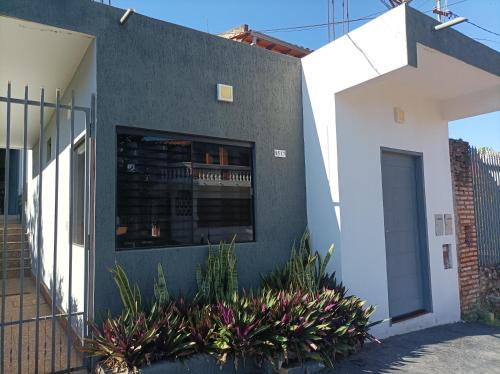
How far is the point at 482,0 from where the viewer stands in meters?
6.87

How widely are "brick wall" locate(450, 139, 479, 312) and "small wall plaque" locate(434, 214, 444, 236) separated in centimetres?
57

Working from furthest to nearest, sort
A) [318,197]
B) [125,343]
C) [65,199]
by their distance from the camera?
[65,199], [318,197], [125,343]

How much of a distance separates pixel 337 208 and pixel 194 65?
2523 millimetres

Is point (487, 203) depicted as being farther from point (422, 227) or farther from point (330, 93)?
point (330, 93)

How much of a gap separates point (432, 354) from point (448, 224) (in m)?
2.48

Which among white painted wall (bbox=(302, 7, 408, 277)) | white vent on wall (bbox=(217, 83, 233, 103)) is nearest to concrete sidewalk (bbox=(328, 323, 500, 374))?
white painted wall (bbox=(302, 7, 408, 277))

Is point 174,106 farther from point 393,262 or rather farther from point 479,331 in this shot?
point 479,331

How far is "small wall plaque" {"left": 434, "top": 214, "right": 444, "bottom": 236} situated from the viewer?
20.5 feet

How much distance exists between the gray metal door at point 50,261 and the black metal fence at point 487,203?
6679mm

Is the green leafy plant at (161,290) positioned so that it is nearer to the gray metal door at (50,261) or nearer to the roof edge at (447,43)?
the gray metal door at (50,261)

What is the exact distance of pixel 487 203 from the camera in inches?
293

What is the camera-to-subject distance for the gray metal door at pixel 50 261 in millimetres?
3418

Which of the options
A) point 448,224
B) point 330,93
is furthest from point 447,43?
point 448,224

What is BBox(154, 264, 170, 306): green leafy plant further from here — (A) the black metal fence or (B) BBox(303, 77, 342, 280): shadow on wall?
(A) the black metal fence
